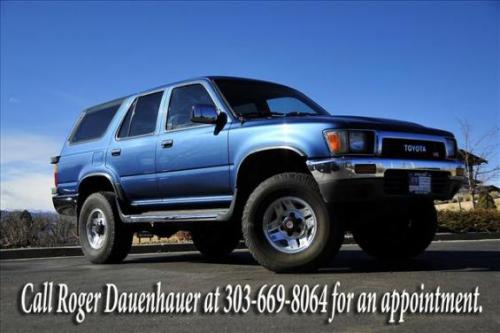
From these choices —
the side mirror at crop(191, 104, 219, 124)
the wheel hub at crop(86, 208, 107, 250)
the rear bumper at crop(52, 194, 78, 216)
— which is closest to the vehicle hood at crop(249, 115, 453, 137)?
the side mirror at crop(191, 104, 219, 124)

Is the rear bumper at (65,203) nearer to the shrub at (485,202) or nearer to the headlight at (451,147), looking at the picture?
the headlight at (451,147)

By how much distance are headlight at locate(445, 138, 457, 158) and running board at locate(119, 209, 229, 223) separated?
230cm

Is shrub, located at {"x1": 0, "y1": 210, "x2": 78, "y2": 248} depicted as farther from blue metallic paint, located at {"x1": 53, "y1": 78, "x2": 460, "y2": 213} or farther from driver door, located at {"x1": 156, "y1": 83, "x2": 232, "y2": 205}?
driver door, located at {"x1": 156, "y1": 83, "x2": 232, "y2": 205}

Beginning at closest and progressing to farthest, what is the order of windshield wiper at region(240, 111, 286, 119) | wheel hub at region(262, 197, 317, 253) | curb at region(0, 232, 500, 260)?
1. wheel hub at region(262, 197, 317, 253)
2. windshield wiper at region(240, 111, 286, 119)
3. curb at region(0, 232, 500, 260)

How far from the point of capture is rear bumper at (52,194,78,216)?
317 inches

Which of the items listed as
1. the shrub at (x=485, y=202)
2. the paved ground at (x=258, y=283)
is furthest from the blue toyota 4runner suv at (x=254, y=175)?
the shrub at (x=485, y=202)

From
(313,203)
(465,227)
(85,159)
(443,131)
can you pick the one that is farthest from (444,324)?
(465,227)

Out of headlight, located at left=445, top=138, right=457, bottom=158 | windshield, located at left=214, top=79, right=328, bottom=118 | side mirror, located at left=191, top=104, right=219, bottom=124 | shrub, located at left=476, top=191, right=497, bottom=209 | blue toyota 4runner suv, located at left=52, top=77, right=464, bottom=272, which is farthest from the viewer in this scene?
shrub, located at left=476, top=191, right=497, bottom=209

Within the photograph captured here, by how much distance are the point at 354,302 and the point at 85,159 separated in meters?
5.04

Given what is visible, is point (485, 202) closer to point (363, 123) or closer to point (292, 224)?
point (363, 123)

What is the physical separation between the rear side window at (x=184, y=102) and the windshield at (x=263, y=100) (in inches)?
8.9

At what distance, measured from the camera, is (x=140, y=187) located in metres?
6.98

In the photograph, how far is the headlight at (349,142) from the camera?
5.11 meters

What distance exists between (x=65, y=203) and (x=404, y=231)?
465 centimetres
